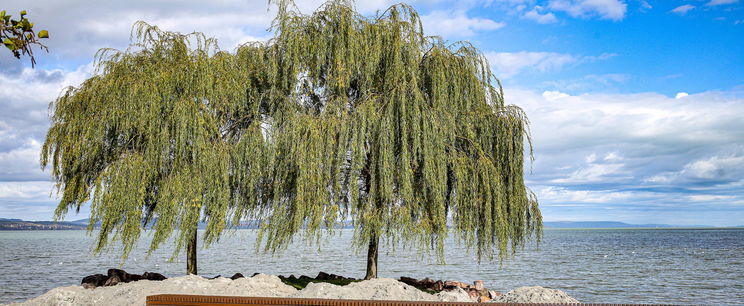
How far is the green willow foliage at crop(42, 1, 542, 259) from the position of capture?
1321 centimetres

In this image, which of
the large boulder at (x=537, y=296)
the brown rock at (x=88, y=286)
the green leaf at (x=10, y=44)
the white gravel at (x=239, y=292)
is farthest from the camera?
the brown rock at (x=88, y=286)

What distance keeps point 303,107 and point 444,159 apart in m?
3.70

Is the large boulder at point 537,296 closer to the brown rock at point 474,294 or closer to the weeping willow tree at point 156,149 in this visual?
the brown rock at point 474,294

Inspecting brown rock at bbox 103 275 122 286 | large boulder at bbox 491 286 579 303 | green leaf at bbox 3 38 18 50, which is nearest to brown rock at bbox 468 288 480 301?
large boulder at bbox 491 286 579 303

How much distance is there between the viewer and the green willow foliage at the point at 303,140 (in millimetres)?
13211

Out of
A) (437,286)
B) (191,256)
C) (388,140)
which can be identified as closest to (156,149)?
(191,256)

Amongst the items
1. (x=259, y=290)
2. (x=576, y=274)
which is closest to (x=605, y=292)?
(x=576, y=274)

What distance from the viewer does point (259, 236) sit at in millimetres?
13539

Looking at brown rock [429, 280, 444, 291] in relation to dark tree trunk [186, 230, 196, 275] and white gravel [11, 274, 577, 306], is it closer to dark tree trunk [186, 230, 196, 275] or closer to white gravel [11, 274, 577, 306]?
white gravel [11, 274, 577, 306]

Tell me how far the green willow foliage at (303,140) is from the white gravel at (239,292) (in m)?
1.41

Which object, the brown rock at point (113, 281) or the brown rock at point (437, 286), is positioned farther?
the brown rock at point (437, 286)

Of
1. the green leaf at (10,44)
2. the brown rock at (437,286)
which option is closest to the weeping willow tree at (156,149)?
the brown rock at (437,286)

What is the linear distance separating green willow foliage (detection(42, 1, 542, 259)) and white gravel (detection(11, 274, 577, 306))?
4.62ft

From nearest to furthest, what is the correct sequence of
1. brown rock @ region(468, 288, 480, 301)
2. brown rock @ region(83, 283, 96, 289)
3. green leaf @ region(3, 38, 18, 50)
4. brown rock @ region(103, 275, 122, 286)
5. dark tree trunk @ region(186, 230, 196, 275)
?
green leaf @ region(3, 38, 18, 50), brown rock @ region(83, 283, 96, 289), brown rock @ region(103, 275, 122, 286), dark tree trunk @ region(186, 230, 196, 275), brown rock @ region(468, 288, 480, 301)
